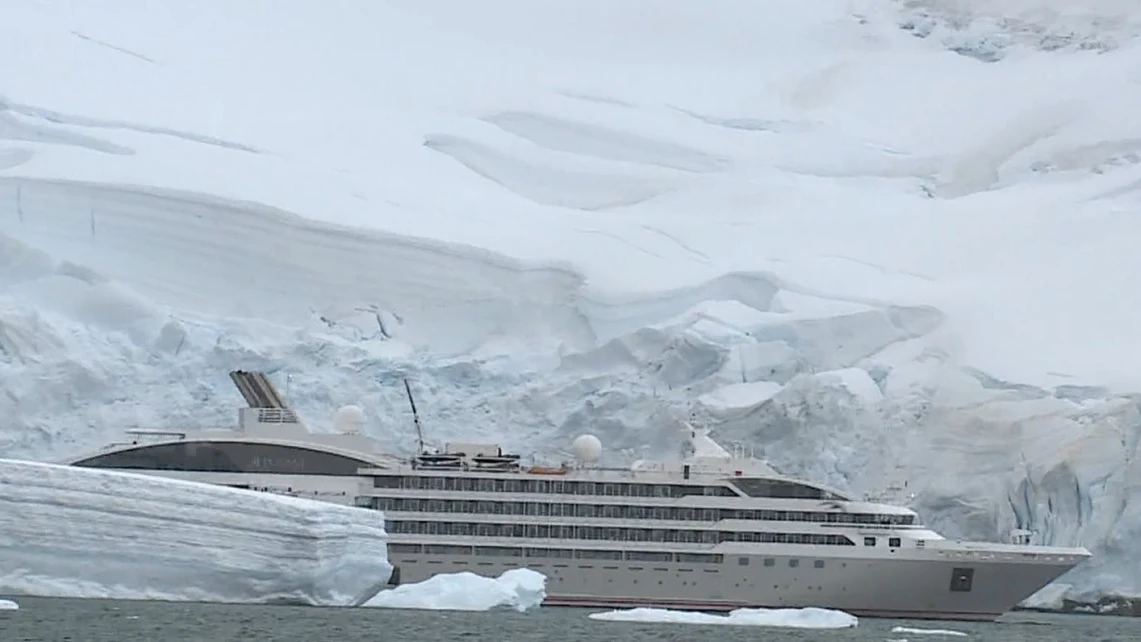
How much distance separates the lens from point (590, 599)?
42.4 metres

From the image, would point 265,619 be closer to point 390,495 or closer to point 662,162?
point 390,495

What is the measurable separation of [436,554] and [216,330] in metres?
7.94

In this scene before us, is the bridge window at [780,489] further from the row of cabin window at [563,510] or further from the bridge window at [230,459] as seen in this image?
the bridge window at [230,459]

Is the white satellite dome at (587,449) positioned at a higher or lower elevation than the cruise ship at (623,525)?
higher

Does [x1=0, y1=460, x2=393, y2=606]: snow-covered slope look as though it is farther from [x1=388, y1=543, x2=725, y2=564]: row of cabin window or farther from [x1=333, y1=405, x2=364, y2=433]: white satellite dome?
[x1=333, y1=405, x2=364, y2=433]: white satellite dome

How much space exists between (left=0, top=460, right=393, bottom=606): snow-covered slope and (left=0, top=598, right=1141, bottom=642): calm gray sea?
47 centimetres

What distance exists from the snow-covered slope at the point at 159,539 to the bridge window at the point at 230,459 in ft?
30.5

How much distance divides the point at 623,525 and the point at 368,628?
36.9ft

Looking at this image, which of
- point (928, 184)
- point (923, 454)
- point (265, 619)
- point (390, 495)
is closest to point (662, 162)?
point (928, 184)

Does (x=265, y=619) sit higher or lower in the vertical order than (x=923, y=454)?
lower

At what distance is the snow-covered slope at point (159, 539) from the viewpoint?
99.5ft

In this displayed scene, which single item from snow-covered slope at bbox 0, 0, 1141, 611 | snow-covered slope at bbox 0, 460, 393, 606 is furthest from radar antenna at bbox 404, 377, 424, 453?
snow-covered slope at bbox 0, 460, 393, 606

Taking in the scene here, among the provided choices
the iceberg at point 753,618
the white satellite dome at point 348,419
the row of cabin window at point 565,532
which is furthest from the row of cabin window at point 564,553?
the iceberg at point 753,618

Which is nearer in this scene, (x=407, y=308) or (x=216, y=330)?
(x=216, y=330)
